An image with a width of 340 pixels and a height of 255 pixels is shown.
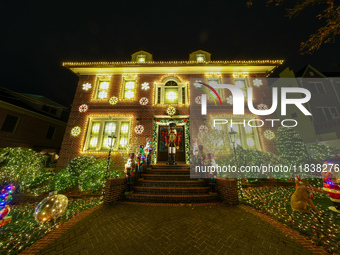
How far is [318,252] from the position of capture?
8.59 feet

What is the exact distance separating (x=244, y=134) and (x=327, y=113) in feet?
57.0

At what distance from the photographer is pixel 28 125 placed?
14398 mm

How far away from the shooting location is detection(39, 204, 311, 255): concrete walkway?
2637mm

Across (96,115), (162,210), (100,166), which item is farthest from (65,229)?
(96,115)

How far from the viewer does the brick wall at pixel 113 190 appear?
Answer: 519 cm

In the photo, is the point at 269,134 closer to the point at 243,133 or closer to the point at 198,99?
the point at 243,133

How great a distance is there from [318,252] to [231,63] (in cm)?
1166

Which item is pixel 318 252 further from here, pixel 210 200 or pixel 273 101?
pixel 273 101

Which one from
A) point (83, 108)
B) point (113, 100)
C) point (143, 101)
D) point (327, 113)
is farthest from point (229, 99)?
point (327, 113)

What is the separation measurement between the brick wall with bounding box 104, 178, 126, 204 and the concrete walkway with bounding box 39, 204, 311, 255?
2.83ft

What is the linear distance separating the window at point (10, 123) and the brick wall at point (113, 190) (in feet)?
52.7

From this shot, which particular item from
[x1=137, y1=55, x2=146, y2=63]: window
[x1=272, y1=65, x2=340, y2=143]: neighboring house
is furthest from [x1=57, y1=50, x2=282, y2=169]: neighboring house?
[x1=272, y1=65, x2=340, y2=143]: neighboring house

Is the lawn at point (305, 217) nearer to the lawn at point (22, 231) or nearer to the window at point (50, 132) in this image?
the lawn at point (22, 231)

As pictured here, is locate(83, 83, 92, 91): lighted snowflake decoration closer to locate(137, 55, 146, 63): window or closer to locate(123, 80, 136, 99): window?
locate(123, 80, 136, 99): window
